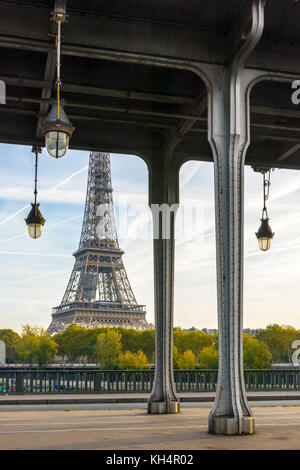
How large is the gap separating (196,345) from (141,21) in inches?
3907

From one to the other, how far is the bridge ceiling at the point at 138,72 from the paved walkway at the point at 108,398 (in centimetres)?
849

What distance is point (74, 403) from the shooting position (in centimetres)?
1983

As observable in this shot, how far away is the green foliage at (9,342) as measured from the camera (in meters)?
130

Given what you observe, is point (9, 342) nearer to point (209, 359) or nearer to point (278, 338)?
point (278, 338)

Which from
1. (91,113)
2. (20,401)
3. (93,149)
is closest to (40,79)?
(91,113)

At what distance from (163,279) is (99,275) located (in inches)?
4060

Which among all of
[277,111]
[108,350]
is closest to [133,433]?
[277,111]

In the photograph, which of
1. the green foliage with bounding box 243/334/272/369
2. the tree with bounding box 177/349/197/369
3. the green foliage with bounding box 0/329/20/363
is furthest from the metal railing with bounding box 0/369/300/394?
the green foliage with bounding box 0/329/20/363

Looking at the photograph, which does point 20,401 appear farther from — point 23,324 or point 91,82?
point 23,324

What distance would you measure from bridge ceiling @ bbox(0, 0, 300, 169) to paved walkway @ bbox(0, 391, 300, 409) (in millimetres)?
8489

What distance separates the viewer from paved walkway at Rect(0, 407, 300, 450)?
9.52 m

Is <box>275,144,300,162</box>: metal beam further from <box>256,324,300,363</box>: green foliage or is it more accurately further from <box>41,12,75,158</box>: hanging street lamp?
<box>256,324,300,363</box>: green foliage

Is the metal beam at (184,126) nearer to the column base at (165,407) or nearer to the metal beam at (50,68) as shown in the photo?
the metal beam at (50,68)

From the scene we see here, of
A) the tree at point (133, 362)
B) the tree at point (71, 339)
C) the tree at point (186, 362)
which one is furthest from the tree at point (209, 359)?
the tree at point (71, 339)
